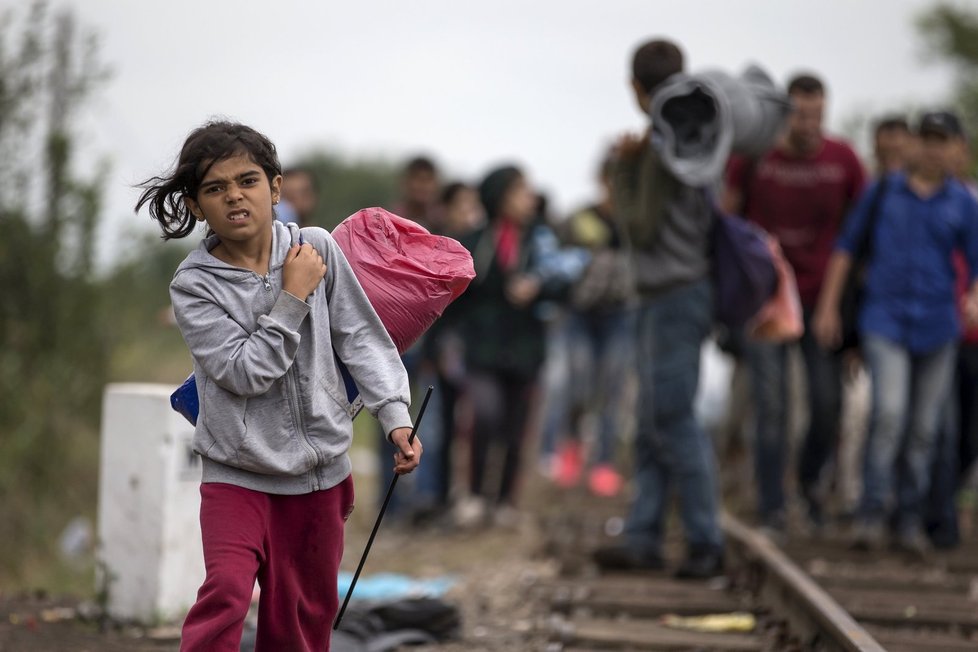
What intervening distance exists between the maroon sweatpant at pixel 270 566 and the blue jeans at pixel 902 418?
15.3ft

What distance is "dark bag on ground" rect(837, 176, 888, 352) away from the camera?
332 inches

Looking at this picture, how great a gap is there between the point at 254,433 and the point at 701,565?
388cm

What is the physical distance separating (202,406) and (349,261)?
65cm

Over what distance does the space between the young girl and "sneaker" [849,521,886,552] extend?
4739 millimetres

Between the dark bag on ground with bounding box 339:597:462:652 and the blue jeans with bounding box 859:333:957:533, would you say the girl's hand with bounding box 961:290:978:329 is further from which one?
the dark bag on ground with bounding box 339:597:462:652

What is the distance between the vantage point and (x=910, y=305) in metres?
8.27

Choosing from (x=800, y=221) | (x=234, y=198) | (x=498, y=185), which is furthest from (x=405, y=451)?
(x=498, y=185)

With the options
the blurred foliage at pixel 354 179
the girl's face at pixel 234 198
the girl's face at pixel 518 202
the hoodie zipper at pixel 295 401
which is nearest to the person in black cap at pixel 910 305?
the girl's face at pixel 518 202

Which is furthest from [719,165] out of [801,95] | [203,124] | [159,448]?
[203,124]

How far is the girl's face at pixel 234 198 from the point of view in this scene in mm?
4059

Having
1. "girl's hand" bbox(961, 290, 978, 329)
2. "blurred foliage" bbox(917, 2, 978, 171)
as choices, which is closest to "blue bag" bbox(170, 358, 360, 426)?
"girl's hand" bbox(961, 290, 978, 329)

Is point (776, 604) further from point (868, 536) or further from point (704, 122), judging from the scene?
point (704, 122)

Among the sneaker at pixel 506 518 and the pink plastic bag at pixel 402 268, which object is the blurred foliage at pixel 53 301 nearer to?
the sneaker at pixel 506 518

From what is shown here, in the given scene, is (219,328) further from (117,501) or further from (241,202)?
(117,501)
